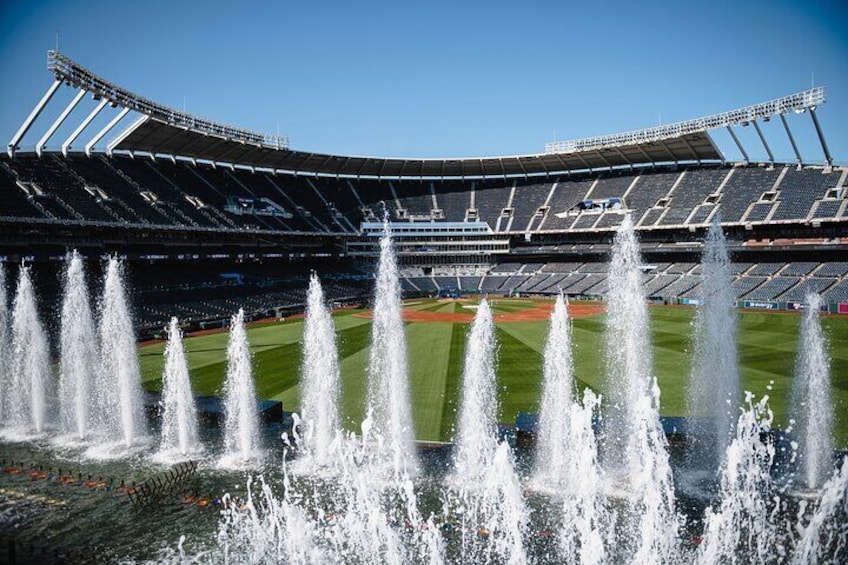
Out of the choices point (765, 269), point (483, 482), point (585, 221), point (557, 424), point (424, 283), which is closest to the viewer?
point (483, 482)

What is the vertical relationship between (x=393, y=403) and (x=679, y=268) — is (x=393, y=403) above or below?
below

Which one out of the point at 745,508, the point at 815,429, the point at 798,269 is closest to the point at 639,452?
the point at 745,508

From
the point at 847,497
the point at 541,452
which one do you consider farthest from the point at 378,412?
the point at 847,497

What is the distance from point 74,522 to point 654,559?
15.6 m

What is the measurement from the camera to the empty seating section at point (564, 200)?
91938mm

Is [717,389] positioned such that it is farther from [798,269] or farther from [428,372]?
[798,269]

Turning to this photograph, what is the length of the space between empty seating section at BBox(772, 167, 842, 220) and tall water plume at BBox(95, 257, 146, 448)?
240 feet

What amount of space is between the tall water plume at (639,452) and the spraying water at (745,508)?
957 millimetres

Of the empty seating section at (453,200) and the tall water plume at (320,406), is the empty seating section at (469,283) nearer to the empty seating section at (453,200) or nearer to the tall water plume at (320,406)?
the empty seating section at (453,200)

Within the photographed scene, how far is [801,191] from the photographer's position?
233 feet

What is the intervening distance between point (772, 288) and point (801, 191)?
1546 centimetres

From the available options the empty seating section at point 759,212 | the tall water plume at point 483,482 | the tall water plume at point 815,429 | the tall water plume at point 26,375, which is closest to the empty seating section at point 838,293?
the empty seating section at point 759,212

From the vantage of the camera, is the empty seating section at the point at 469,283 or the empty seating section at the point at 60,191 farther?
the empty seating section at the point at 469,283

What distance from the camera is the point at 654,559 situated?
13.1 metres
